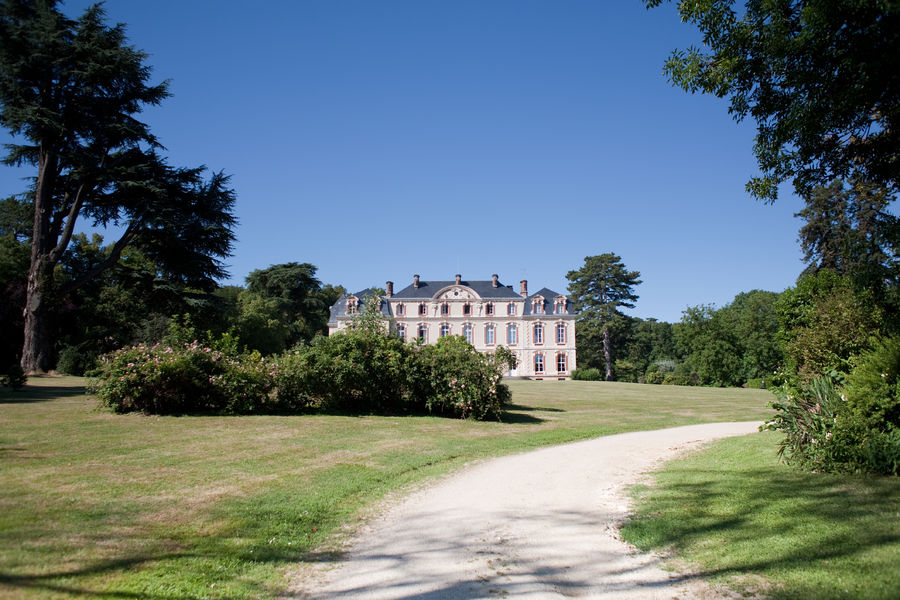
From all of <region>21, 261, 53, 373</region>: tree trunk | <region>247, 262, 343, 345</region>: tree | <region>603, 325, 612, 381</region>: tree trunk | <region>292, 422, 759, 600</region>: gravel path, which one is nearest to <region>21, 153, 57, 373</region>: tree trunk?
<region>21, 261, 53, 373</region>: tree trunk

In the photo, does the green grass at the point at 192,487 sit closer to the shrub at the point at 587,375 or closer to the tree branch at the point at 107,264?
the tree branch at the point at 107,264

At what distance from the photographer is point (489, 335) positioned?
184 ft

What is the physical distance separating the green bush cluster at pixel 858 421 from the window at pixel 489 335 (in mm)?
48655

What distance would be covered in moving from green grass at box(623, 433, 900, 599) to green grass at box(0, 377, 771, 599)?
11.0ft

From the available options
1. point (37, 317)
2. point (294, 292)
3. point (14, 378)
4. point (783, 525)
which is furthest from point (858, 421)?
point (294, 292)

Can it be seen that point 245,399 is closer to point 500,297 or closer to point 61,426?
point 61,426

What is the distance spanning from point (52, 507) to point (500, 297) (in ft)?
171

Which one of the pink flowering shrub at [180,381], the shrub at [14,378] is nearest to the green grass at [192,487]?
the pink flowering shrub at [180,381]

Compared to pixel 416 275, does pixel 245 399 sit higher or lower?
lower

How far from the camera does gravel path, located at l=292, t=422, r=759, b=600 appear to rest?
155 inches

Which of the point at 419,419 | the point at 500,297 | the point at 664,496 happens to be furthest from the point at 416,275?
the point at 664,496

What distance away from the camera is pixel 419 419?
48.2 feet

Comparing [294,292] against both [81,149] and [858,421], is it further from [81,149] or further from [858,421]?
[858,421]

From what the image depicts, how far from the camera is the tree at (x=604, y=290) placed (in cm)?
6134
